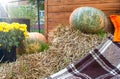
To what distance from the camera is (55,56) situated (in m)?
1.90

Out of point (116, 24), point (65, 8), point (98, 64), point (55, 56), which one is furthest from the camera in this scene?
point (65, 8)

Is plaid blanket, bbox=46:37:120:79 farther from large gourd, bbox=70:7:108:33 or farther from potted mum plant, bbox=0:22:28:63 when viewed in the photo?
potted mum plant, bbox=0:22:28:63

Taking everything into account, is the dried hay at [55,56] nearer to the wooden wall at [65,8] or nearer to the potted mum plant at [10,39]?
the potted mum plant at [10,39]

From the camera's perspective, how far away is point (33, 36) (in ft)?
7.32

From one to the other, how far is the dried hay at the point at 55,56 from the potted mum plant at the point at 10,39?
6 centimetres

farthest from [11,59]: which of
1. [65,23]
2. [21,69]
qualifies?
[65,23]


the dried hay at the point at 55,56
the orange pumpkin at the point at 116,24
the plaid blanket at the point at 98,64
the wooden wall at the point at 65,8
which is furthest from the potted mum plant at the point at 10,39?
the orange pumpkin at the point at 116,24

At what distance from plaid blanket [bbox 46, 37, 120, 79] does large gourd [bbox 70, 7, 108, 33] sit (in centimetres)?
14

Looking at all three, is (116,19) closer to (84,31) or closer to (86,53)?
(84,31)

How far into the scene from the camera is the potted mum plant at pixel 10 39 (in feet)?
5.88

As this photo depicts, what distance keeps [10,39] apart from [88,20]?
598 millimetres

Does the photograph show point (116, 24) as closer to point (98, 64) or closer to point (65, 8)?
point (98, 64)

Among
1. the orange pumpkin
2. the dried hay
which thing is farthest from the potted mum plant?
the orange pumpkin

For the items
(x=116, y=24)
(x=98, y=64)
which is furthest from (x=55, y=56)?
(x=116, y=24)
